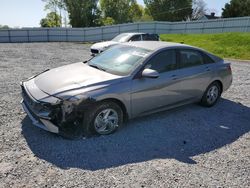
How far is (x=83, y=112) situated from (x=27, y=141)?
3.36 ft

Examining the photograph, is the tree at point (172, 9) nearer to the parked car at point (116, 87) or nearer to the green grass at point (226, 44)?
the green grass at point (226, 44)

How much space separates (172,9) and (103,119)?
182 ft

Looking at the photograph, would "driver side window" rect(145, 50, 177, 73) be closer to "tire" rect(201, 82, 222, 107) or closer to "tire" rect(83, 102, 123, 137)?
"tire" rect(83, 102, 123, 137)

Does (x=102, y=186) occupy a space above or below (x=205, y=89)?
below

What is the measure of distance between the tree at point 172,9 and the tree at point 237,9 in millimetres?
16656

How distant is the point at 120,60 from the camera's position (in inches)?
201

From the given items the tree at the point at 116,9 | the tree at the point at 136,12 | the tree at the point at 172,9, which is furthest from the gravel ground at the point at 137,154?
the tree at the point at 136,12

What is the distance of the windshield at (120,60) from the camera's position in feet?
15.8

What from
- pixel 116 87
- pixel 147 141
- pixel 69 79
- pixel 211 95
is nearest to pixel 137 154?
pixel 147 141

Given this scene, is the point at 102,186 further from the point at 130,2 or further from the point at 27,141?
the point at 130,2

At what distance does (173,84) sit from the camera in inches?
→ 209

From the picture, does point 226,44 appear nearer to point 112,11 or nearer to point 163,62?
point 163,62

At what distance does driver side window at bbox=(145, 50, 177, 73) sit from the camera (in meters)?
5.00

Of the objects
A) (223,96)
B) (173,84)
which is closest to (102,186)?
(173,84)
